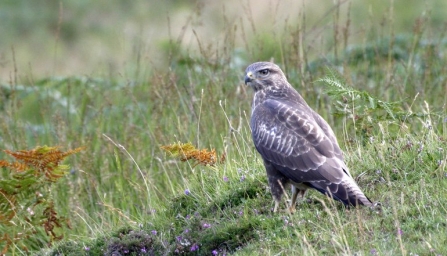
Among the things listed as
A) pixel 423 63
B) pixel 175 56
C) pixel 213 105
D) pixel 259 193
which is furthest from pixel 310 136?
pixel 175 56

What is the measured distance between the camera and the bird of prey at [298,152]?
6.54m

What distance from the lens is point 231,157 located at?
8820 mm

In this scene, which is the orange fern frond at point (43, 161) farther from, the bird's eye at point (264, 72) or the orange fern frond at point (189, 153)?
the bird's eye at point (264, 72)

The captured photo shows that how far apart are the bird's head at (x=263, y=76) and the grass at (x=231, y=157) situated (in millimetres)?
372

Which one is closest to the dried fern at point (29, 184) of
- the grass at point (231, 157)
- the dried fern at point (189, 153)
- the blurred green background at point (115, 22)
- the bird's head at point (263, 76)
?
the grass at point (231, 157)

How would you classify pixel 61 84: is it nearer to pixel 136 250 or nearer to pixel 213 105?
pixel 213 105

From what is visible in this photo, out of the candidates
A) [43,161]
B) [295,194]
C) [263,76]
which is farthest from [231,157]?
[43,161]

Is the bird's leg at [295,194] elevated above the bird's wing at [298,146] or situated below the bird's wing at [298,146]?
below

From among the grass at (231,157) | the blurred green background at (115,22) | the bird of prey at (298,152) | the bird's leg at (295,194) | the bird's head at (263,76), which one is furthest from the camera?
the blurred green background at (115,22)

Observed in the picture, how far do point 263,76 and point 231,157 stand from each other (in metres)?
1.24

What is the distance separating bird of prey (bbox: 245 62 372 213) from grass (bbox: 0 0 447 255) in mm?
193

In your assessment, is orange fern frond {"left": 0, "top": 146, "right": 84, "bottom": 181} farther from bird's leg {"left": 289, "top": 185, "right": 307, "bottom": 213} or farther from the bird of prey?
bird's leg {"left": 289, "top": 185, "right": 307, "bottom": 213}

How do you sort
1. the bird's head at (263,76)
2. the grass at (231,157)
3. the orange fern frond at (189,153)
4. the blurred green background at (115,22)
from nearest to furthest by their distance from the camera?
the grass at (231,157) → the orange fern frond at (189,153) → the bird's head at (263,76) → the blurred green background at (115,22)

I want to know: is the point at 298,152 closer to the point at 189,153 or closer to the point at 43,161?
the point at 189,153
